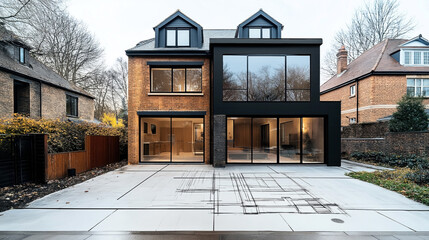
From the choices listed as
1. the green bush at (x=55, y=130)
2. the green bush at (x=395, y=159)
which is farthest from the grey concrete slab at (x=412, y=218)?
the green bush at (x=55, y=130)

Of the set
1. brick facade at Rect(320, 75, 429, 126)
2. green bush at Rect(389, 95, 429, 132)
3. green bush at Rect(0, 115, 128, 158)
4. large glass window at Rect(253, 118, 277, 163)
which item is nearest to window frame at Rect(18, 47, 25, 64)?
green bush at Rect(0, 115, 128, 158)

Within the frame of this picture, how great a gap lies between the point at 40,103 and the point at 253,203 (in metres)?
19.0

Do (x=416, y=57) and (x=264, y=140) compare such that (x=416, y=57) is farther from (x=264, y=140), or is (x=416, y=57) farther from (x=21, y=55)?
(x=21, y=55)

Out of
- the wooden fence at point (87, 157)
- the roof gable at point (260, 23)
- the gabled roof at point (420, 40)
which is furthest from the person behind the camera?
the gabled roof at point (420, 40)

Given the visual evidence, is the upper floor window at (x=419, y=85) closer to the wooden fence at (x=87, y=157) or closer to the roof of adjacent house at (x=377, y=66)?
the roof of adjacent house at (x=377, y=66)

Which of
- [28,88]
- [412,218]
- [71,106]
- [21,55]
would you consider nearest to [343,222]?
[412,218]

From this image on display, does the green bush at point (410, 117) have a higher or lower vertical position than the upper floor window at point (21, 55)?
lower

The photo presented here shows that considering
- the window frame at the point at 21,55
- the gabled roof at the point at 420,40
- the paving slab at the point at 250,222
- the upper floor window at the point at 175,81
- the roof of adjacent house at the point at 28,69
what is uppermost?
the gabled roof at the point at 420,40

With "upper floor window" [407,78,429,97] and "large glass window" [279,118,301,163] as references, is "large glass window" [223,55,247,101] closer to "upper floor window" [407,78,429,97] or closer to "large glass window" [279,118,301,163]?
"large glass window" [279,118,301,163]

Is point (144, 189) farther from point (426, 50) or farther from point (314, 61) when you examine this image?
point (426, 50)

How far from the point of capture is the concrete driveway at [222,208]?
4270 millimetres

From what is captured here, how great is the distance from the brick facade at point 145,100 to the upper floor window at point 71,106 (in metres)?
11.6

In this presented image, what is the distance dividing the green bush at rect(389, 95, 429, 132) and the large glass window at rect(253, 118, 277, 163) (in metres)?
8.10

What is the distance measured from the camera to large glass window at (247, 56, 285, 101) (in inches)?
449
